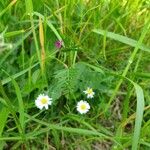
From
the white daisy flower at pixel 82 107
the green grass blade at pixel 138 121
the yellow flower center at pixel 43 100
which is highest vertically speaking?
the white daisy flower at pixel 82 107

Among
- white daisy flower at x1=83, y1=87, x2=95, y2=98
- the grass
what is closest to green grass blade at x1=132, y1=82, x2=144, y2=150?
the grass

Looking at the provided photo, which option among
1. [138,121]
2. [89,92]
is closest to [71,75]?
[89,92]

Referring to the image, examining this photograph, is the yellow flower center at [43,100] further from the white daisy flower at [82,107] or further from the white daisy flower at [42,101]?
the white daisy flower at [82,107]

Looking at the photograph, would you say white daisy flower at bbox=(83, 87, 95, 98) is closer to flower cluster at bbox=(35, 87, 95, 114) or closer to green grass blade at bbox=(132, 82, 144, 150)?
flower cluster at bbox=(35, 87, 95, 114)

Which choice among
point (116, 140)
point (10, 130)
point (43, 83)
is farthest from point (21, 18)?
point (116, 140)

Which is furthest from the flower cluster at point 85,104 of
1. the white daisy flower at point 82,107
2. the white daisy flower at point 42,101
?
the white daisy flower at point 42,101
